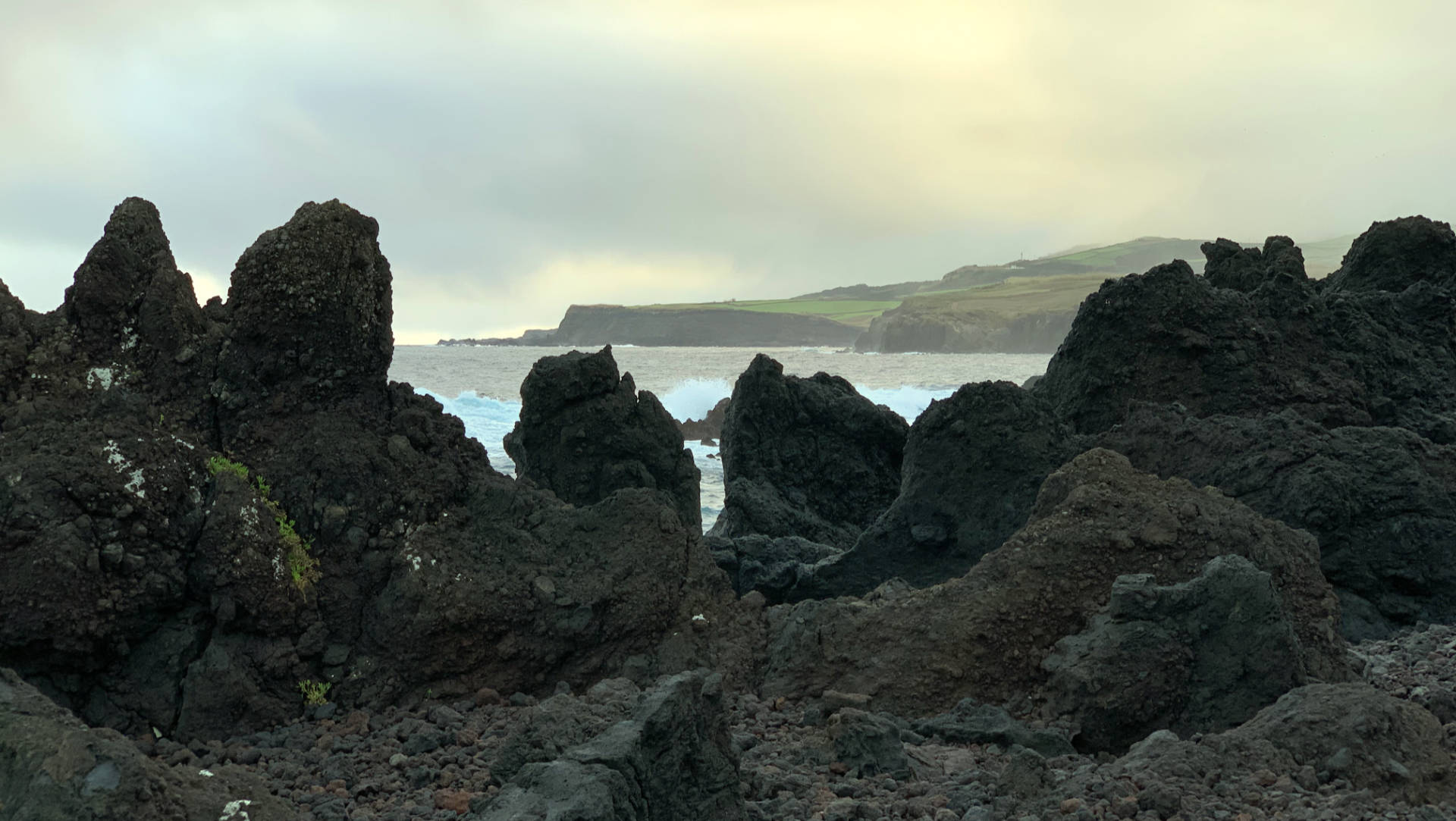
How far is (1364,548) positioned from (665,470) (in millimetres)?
5366

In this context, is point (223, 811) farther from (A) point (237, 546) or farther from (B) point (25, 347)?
(B) point (25, 347)

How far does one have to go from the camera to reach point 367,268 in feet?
21.9

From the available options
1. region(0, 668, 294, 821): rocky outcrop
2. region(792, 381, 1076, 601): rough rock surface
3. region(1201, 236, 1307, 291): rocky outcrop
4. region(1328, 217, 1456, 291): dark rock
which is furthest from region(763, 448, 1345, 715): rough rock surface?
A: region(1328, 217, 1456, 291): dark rock

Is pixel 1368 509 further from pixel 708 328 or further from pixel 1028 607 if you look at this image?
pixel 708 328

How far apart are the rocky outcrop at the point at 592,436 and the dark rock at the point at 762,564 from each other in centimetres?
53

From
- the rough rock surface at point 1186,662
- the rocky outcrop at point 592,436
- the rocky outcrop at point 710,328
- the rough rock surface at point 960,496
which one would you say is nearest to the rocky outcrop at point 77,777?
the rough rock surface at point 1186,662

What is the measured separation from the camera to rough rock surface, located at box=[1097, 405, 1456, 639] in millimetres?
8234

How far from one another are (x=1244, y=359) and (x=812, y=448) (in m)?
4.55

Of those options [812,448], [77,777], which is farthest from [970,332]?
[77,777]

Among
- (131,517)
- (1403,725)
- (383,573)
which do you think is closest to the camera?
(1403,725)

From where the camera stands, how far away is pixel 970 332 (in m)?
126

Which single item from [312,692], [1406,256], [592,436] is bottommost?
[312,692]

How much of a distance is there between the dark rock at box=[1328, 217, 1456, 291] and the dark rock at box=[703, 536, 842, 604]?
838cm

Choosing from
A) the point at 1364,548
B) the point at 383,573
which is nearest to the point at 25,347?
the point at 383,573
